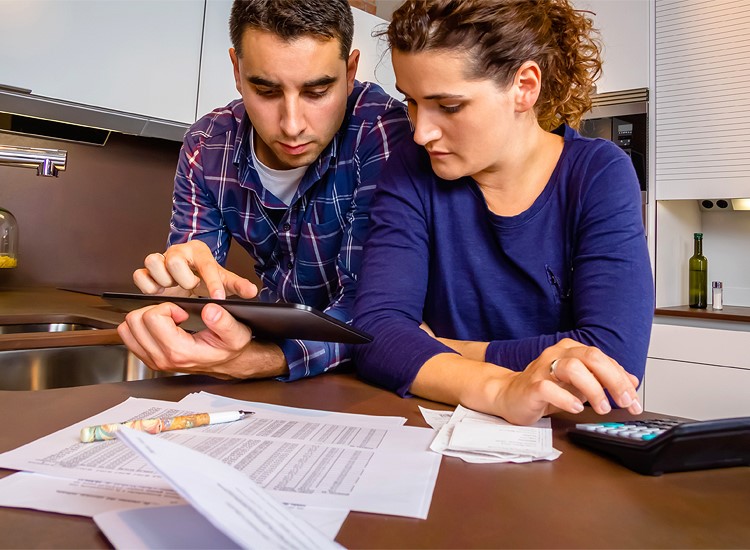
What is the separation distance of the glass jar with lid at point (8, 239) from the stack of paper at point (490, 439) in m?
1.78

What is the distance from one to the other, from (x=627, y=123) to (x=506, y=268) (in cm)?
203

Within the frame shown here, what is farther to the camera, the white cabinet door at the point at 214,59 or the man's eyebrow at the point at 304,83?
the white cabinet door at the point at 214,59

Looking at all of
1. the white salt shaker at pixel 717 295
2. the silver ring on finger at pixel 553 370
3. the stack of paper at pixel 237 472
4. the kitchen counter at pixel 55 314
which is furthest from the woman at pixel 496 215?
the white salt shaker at pixel 717 295

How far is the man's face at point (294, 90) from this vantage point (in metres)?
1.15

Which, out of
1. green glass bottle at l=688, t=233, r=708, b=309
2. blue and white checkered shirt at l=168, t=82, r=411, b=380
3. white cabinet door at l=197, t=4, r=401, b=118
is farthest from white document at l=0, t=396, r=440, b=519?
green glass bottle at l=688, t=233, r=708, b=309

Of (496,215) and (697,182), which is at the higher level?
(697,182)

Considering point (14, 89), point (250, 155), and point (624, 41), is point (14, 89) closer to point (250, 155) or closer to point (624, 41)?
point (250, 155)

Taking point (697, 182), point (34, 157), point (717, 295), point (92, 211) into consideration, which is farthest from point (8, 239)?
point (717, 295)

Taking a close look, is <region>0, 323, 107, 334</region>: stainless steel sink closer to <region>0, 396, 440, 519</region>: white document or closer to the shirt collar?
the shirt collar

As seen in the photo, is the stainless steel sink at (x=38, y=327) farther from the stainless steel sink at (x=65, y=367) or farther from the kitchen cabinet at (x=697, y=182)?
the kitchen cabinet at (x=697, y=182)

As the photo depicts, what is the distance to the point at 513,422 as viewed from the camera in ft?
2.32

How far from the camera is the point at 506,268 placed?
1090 millimetres

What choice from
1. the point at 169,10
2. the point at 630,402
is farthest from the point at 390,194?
the point at 169,10

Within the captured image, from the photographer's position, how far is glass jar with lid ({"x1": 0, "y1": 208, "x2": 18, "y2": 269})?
2025mm
